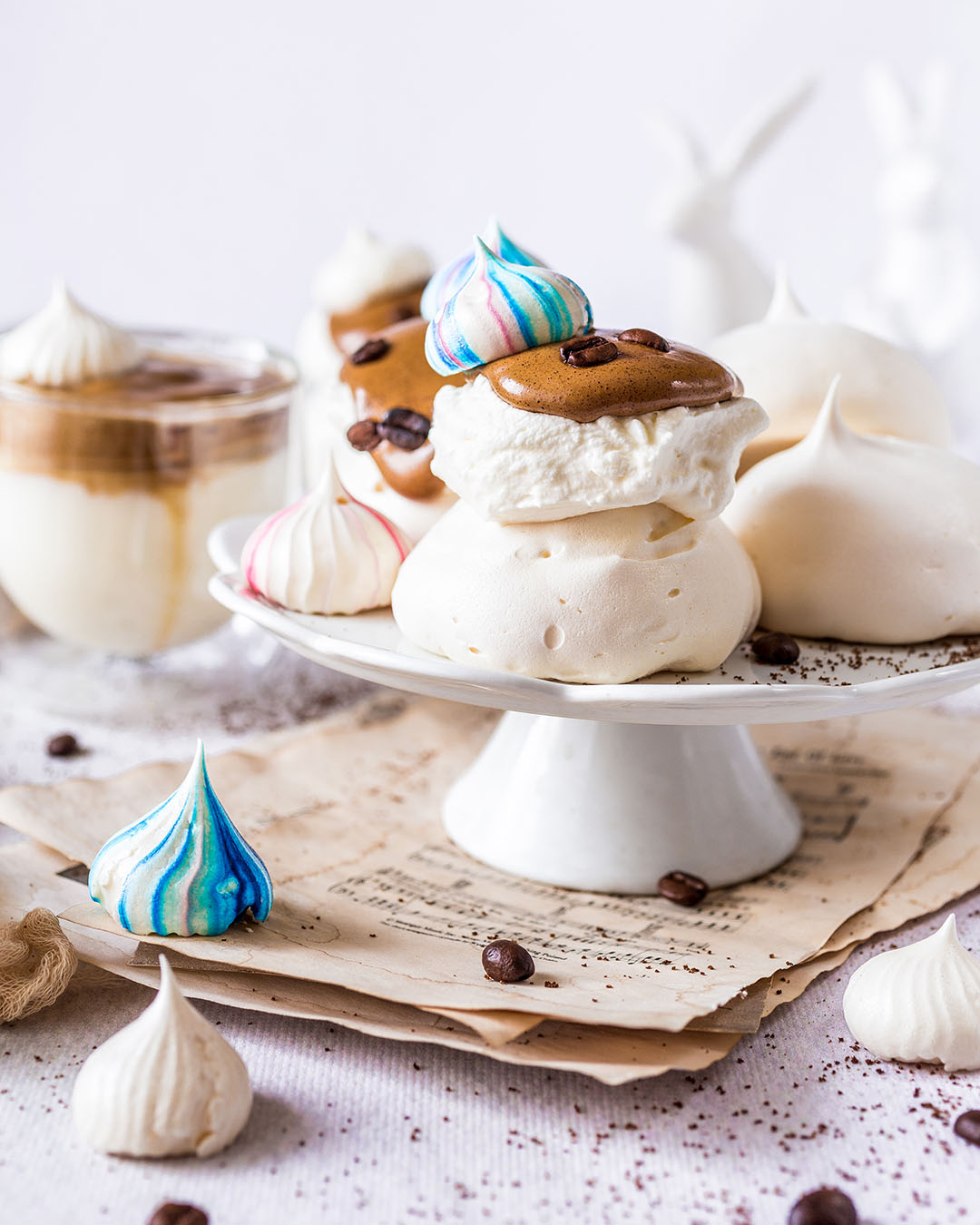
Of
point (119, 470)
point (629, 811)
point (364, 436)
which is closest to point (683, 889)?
point (629, 811)

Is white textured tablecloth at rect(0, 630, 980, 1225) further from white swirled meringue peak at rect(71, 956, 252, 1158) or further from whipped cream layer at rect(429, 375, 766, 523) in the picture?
whipped cream layer at rect(429, 375, 766, 523)

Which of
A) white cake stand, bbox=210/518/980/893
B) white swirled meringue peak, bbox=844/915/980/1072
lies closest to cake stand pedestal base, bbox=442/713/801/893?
white cake stand, bbox=210/518/980/893

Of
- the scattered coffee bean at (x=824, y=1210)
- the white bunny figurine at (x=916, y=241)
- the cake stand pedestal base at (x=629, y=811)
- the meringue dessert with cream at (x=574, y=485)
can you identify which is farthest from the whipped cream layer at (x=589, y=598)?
the white bunny figurine at (x=916, y=241)

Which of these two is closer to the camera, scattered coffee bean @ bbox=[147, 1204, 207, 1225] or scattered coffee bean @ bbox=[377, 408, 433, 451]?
scattered coffee bean @ bbox=[147, 1204, 207, 1225]

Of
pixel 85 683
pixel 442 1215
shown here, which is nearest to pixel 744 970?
pixel 442 1215

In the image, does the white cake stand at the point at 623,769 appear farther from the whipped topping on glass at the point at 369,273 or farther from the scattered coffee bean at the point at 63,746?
the whipped topping on glass at the point at 369,273

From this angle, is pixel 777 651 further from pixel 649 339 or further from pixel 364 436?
pixel 364 436
